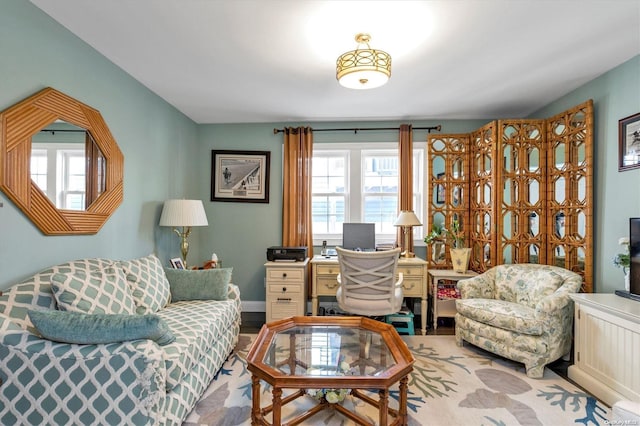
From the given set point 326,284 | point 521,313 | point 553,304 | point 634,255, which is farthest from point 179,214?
point 634,255

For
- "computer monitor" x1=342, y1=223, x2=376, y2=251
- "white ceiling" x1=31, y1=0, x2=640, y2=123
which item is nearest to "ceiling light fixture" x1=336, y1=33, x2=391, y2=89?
"white ceiling" x1=31, y1=0, x2=640, y2=123

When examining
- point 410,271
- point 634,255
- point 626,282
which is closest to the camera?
point 634,255

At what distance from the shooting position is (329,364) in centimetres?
180

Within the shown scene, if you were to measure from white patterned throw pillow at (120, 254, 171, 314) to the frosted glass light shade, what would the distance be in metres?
0.56

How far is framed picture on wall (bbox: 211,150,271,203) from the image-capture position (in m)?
4.17

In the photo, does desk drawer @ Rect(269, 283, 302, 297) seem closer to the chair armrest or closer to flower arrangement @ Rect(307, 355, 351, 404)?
flower arrangement @ Rect(307, 355, 351, 404)

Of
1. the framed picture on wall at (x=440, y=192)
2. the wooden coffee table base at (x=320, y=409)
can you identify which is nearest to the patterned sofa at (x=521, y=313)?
the framed picture on wall at (x=440, y=192)

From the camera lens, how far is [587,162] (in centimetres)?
278

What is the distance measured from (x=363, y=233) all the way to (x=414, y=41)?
2.21 metres

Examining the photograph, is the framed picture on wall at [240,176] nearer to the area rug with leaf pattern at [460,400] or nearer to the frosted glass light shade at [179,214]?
the frosted glass light shade at [179,214]

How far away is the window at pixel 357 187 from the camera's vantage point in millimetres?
4152

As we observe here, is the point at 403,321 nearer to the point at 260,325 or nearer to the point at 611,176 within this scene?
the point at 260,325

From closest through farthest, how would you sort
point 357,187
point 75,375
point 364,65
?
point 75,375 < point 364,65 < point 357,187

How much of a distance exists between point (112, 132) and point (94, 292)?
4.57 feet
